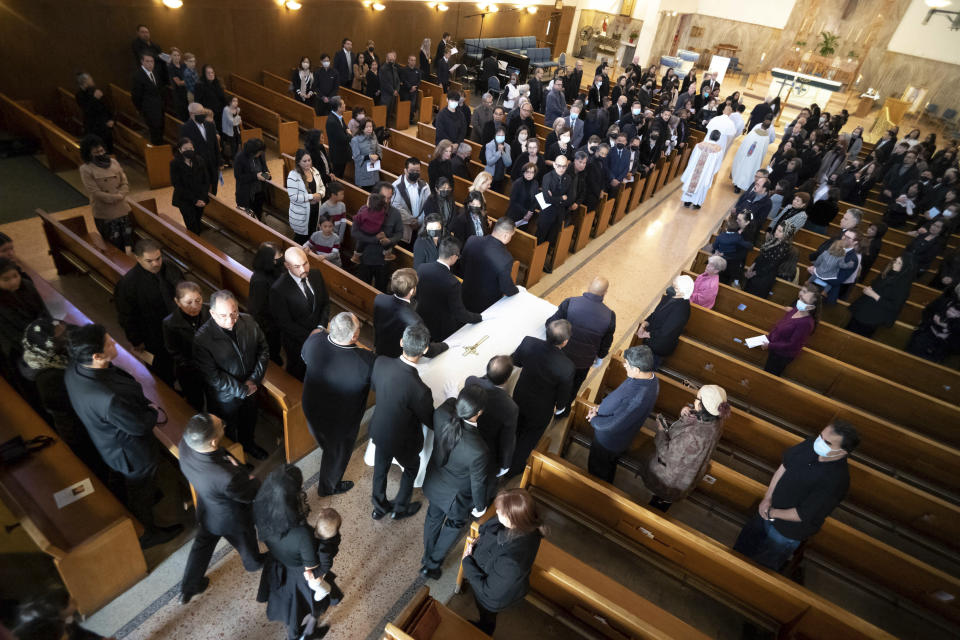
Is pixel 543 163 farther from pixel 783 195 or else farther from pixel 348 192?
pixel 783 195

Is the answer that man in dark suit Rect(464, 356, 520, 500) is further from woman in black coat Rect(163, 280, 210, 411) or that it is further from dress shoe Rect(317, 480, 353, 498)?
woman in black coat Rect(163, 280, 210, 411)

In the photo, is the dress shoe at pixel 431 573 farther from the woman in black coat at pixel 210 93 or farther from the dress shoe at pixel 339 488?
the woman in black coat at pixel 210 93

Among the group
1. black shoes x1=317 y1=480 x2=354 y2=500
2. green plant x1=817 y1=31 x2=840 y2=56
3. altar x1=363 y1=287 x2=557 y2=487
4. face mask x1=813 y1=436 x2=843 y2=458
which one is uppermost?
green plant x1=817 y1=31 x2=840 y2=56

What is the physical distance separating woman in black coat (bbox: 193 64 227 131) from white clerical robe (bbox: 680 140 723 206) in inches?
303

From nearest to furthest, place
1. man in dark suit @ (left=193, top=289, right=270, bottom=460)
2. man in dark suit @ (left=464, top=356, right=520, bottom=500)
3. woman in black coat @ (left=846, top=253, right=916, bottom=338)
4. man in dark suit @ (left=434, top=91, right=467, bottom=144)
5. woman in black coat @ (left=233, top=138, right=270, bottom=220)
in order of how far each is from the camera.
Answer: man in dark suit @ (left=464, top=356, right=520, bottom=500) → man in dark suit @ (left=193, top=289, right=270, bottom=460) → woman in black coat @ (left=846, top=253, right=916, bottom=338) → woman in black coat @ (left=233, top=138, right=270, bottom=220) → man in dark suit @ (left=434, top=91, right=467, bottom=144)

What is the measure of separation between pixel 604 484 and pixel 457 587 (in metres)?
1.08

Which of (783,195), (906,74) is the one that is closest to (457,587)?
(783,195)

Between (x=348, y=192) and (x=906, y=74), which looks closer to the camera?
(x=348, y=192)

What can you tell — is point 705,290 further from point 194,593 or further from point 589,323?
point 194,593

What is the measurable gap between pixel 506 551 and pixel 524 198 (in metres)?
4.80

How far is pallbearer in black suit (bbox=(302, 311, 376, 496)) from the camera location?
301cm

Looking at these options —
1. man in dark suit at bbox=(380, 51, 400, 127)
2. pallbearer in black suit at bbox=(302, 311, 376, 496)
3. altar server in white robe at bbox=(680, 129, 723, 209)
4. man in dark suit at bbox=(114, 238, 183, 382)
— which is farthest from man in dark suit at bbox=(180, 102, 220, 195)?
altar server in white robe at bbox=(680, 129, 723, 209)

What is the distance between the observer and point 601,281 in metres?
3.95

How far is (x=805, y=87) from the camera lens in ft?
→ 58.5
